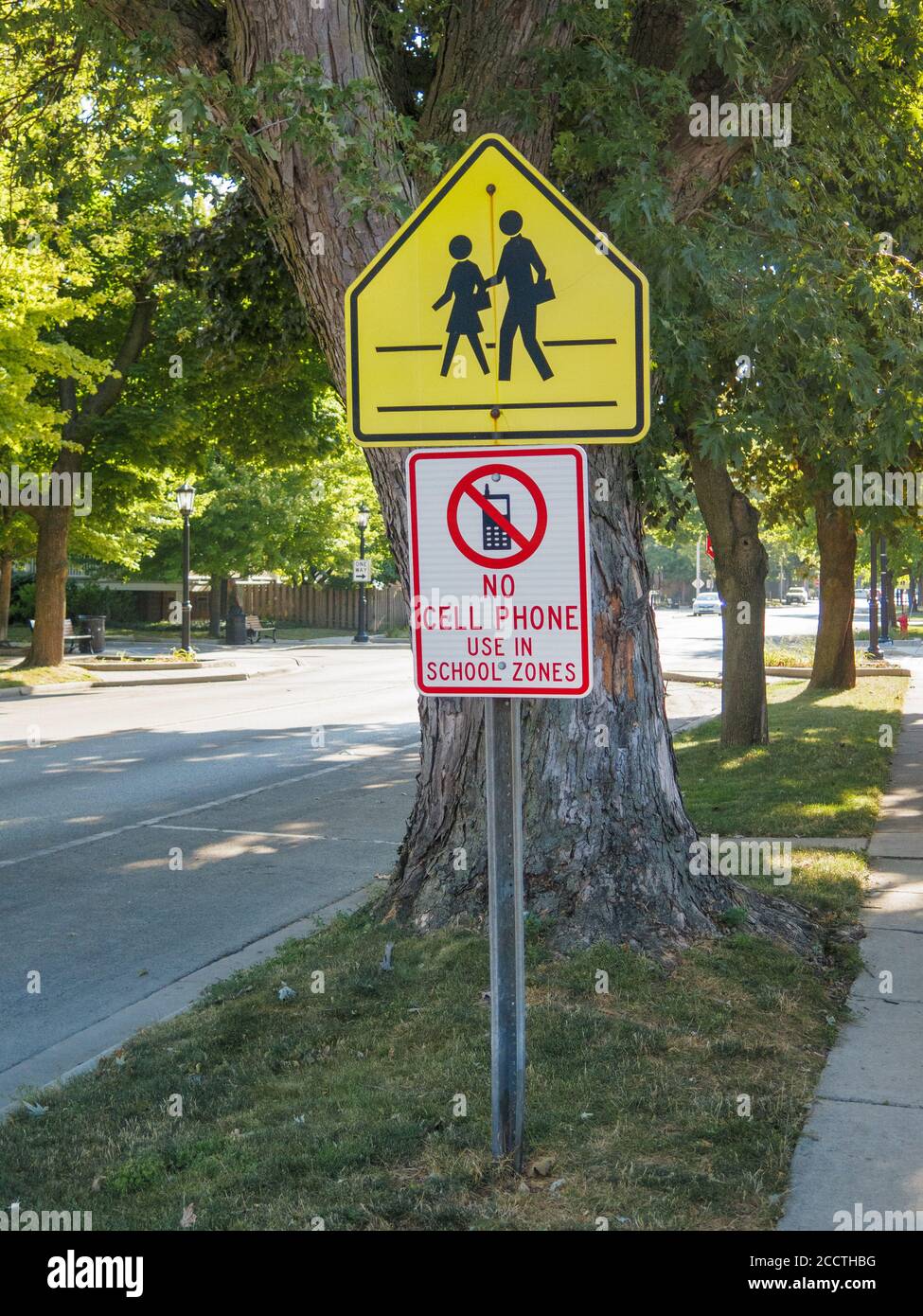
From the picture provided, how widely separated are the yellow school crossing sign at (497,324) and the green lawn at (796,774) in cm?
647

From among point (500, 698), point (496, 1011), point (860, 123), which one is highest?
point (860, 123)

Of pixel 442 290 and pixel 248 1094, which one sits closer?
pixel 442 290

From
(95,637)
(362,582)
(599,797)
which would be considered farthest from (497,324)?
(362,582)

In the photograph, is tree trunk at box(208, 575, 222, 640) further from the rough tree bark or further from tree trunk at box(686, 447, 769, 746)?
the rough tree bark

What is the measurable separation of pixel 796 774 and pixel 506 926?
948 centimetres

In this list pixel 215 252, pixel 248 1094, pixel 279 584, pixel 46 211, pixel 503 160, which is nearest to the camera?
pixel 503 160

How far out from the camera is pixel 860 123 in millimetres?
8773

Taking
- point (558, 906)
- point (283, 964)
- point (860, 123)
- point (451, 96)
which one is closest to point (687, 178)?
point (451, 96)

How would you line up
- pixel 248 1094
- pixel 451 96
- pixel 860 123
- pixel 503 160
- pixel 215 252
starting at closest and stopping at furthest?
pixel 503 160 → pixel 248 1094 → pixel 451 96 → pixel 860 123 → pixel 215 252

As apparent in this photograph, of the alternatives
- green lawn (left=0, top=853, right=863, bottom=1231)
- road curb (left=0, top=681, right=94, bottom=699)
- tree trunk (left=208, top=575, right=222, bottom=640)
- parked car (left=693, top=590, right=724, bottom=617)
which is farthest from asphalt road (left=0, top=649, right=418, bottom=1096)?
parked car (left=693, top=590, right=724, bottom=617)

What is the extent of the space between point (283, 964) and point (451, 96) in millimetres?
4420

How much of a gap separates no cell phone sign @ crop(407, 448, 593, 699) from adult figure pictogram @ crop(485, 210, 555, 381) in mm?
285
